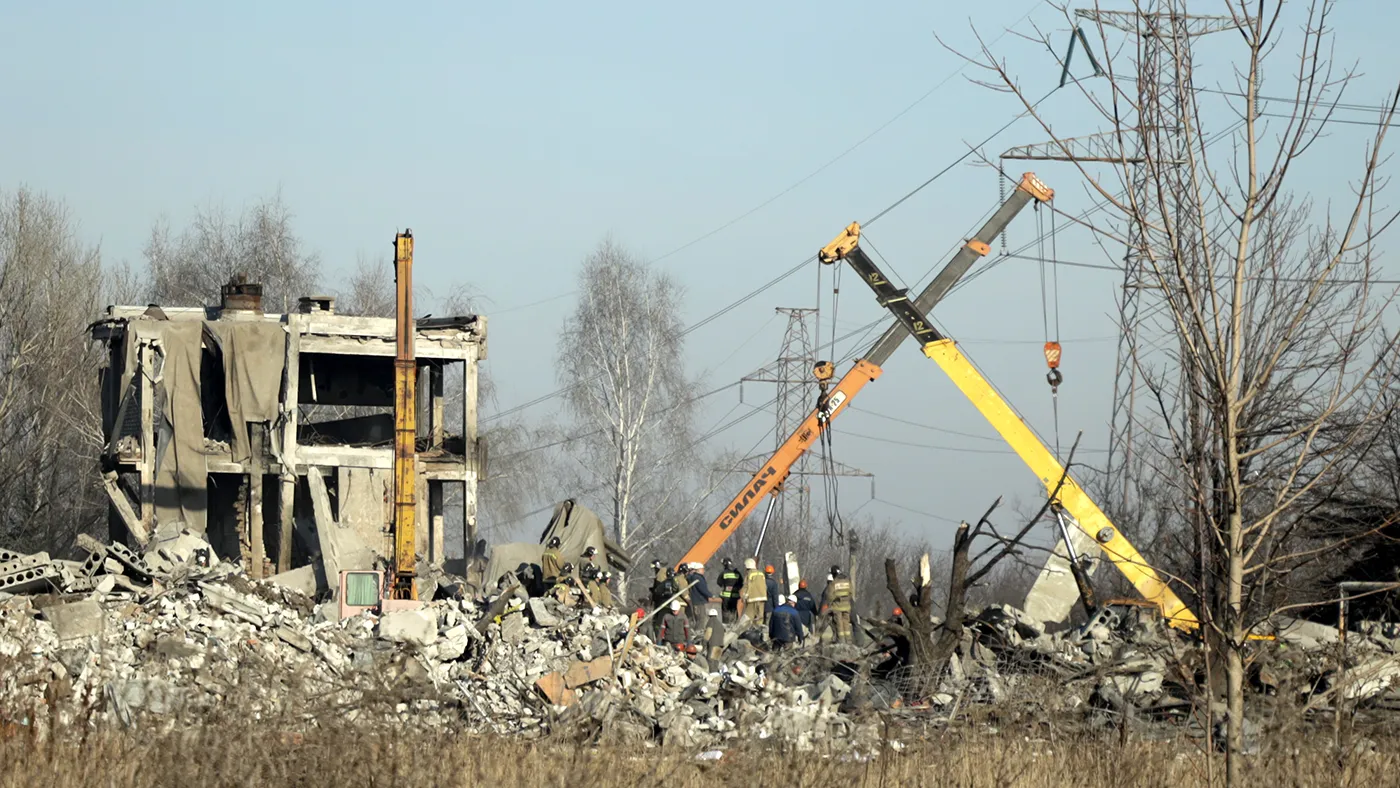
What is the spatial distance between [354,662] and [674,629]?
5.81 m

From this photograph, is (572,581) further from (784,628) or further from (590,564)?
(784,628)

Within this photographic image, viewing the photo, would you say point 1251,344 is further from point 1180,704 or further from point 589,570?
point 589,570

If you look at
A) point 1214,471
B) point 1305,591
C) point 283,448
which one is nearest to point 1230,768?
point 1214,471

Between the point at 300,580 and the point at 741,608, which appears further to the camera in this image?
the point at 741,608

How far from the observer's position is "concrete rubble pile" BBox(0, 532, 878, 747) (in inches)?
403

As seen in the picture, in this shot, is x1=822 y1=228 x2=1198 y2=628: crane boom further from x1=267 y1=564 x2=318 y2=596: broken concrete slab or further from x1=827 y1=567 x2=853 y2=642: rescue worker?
x1=267 y1=564 x2=318 y2=596: broken concrete slab

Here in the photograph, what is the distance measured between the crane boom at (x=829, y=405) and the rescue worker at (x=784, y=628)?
248 inches

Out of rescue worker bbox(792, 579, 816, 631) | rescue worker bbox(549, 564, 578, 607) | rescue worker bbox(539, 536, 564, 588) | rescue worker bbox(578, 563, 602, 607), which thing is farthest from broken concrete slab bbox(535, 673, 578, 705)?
rescue worker bbox(792, 579, 816, 631)

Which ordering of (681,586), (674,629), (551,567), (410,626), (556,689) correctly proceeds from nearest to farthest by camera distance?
1. (556,689)
2. (410,626)
3. (674,629)
4. (681,586)
5. (551,567)

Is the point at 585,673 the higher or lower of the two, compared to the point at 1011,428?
lower

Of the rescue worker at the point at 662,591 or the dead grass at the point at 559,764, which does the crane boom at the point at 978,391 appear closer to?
the rescue worker at the point at 662,591

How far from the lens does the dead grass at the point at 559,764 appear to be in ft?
25.6

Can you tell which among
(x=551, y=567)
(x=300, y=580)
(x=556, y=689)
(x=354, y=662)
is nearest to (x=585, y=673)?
(x=556, y=689)

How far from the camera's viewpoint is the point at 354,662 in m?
15.4
